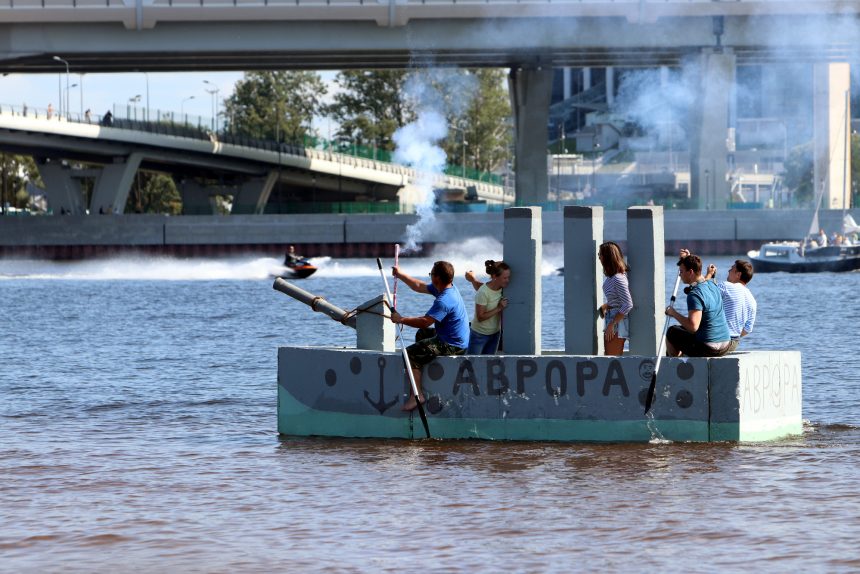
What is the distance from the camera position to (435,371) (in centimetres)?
1853

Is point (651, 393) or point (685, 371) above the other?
point (685, 371)

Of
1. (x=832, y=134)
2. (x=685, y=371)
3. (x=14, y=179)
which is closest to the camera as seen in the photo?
(x=685, y=371)

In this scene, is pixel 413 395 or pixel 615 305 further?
pixel 413 395

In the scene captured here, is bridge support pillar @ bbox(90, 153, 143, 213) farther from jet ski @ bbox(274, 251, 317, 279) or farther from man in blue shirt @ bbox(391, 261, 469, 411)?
man in blue shirt @ bbox(391, 261, 469, 411)

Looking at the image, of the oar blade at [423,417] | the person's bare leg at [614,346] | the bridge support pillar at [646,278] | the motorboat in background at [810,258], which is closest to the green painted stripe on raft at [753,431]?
the bridge support pillar at [646,278]

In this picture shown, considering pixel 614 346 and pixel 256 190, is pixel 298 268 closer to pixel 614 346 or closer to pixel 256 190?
pixel 256 190

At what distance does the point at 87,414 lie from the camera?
23.4 m

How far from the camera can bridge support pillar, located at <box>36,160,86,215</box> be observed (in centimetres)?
11762

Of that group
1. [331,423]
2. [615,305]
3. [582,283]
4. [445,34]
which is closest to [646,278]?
[615,305]

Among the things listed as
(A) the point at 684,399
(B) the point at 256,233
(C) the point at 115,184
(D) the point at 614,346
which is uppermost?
(C) the point at 115,184

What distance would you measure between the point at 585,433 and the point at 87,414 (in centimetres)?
870

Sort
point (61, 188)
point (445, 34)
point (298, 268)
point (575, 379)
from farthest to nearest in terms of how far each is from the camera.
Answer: point (61, 188), point (445, 34), point (298, 268), point (575, 379)

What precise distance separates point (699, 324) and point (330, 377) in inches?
181

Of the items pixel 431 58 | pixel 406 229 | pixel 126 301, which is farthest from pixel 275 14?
pixel 406 229
